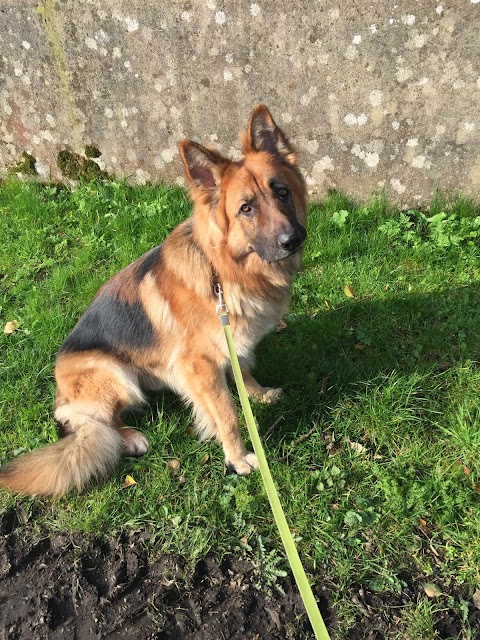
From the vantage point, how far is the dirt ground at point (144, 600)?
1.96 meters


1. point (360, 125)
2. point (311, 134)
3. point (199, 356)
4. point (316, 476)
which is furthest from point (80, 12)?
point (316, 476)

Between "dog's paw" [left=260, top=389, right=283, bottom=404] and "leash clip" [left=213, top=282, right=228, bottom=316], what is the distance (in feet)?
2.63

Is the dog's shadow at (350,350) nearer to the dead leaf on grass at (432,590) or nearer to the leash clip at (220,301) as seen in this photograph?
the leash clip at (220,301)

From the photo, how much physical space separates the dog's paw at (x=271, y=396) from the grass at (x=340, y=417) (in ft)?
0.24

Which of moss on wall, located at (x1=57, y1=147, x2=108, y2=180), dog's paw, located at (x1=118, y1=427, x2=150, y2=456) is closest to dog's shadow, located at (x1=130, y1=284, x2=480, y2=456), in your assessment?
dog's paw, located at (x1=118, y1=427, x2=150, y2=456)

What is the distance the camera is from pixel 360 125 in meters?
3.75

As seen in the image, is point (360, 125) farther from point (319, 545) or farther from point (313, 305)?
point (319, 545)

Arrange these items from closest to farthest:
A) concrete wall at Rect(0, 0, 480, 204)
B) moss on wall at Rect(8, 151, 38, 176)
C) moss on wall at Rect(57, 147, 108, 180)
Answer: concrete wall at Rect(0, 0, 480, 204) < moss on wall at Rect(57, 147, 108, 180) < moss on wall at Rect(8, 151, 38, 176)

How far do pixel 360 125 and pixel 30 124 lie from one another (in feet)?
11.3

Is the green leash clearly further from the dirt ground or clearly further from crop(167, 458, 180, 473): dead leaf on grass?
crop(167, 458, 180, 473): dead leaf on grass

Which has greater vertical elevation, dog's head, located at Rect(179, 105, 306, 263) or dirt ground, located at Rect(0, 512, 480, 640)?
dog's head, located at Rect(179, 105, 306, 263)

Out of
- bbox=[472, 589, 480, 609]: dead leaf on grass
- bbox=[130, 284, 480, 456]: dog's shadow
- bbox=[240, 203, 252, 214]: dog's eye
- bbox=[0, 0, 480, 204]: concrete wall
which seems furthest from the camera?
bbox=[0, 0, 480, 204]: concrete wall

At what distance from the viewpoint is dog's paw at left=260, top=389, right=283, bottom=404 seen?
114 inches

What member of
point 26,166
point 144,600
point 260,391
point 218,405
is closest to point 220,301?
point 218,405
